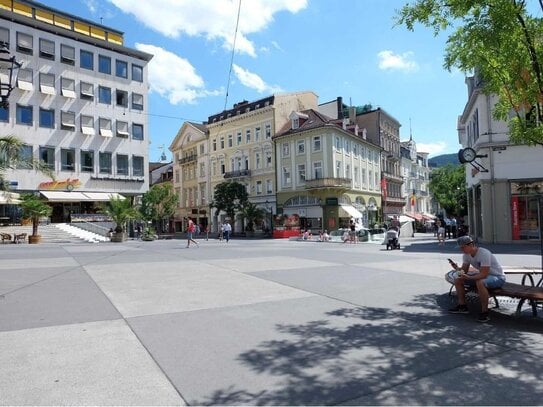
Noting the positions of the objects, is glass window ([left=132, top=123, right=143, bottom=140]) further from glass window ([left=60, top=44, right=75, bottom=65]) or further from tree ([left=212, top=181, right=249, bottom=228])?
→ tree ([left=212, top=181, right=249, bottom=228])

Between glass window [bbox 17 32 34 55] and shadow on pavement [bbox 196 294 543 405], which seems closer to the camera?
shadow on pavement [bbox 196 294 543 405]

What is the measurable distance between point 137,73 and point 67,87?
842cm

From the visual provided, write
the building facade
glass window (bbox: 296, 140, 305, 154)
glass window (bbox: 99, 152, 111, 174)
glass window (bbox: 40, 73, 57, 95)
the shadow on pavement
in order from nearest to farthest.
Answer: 1. the shadow on pavement
2. the building facade
3. glass window (bbox: 40, 73, 57, 95)
4. glass window (bbox: 99, 152, 111, 174)
5. glass window (bbox: 296, 140, 305, 154)

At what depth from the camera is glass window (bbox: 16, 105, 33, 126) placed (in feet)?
137

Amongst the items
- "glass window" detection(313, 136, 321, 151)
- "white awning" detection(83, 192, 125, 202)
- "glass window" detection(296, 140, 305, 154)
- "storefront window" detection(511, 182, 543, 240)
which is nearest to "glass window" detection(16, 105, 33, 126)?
"white awning" detection(83, 192, 125, 202)

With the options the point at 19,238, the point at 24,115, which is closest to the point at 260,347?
the point at 19,238

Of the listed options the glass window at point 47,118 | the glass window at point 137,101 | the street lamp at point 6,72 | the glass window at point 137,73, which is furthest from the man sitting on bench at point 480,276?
the glass window at point 137,73

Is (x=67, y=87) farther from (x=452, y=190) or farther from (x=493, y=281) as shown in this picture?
(x=452, y=190)

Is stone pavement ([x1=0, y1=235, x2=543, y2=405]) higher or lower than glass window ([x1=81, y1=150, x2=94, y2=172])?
lower

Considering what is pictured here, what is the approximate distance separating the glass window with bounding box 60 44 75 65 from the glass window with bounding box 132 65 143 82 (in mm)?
6727

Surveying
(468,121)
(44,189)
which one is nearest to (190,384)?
(468,121)

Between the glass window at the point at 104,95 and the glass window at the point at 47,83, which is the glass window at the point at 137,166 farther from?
the glass window at the point at 47,83

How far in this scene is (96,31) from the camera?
48156 millimetres

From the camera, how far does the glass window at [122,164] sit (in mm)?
48750
